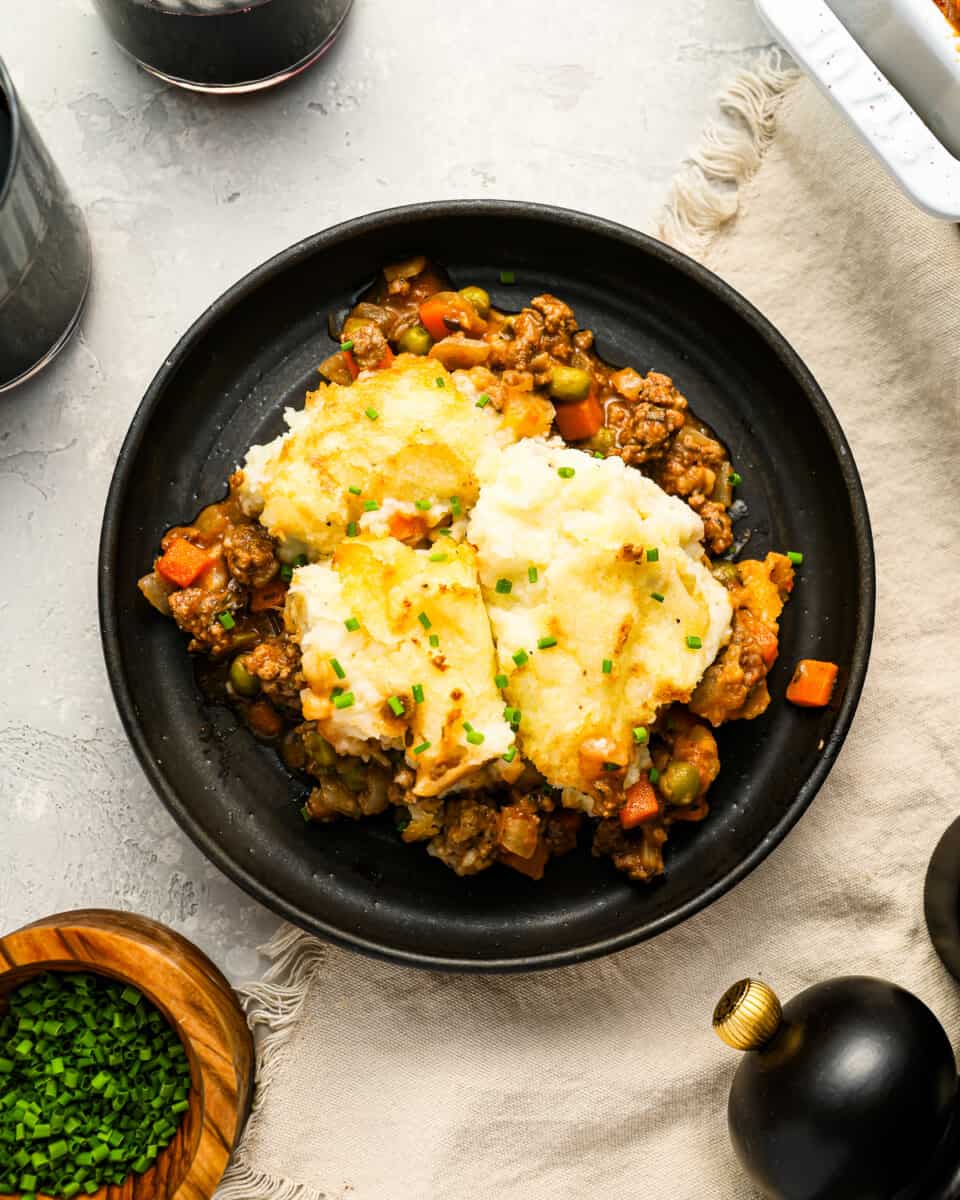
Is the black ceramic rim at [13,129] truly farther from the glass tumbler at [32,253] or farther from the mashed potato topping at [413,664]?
the mashed potato topping at [413,664]

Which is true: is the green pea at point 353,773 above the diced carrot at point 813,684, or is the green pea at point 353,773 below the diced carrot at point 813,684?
below

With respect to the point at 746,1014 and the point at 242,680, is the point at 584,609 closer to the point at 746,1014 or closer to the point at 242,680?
the point at 242,680

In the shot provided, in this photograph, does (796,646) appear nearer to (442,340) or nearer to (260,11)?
(442,340)

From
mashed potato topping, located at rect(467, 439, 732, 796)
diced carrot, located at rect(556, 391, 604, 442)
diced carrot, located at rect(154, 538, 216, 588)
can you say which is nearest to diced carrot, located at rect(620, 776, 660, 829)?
mashed potato topping, located at rect(467, 439, 732, 796)

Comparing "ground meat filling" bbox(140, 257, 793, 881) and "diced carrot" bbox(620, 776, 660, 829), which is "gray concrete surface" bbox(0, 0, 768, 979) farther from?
"diced carrot" bbox(620, 776, 660, 829)

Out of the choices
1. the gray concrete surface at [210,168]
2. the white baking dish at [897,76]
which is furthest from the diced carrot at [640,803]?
the white baking dish at [897,76]

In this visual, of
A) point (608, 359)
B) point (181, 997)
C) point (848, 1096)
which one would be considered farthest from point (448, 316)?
point (848, 1096)
